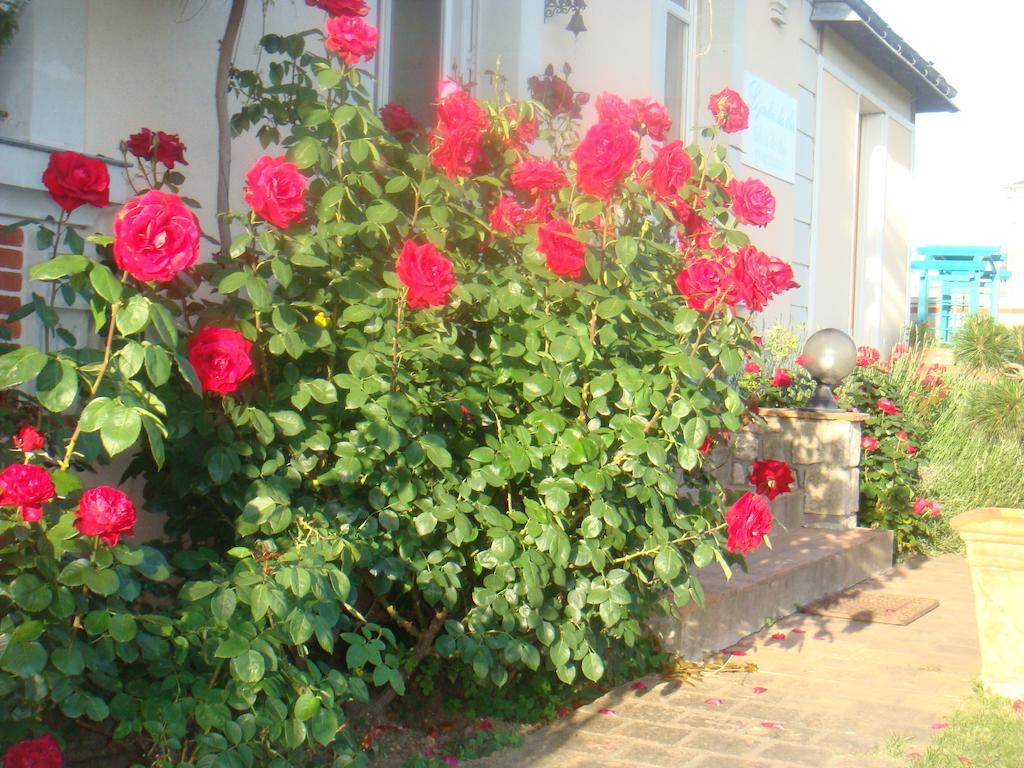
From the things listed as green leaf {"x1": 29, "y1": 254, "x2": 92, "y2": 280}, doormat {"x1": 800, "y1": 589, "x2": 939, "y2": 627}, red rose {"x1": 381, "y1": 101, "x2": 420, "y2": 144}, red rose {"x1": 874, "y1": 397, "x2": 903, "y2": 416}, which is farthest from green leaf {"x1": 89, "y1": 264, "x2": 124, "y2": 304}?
red rose {"x1": 874, "y1": 397, "x2": 903, "y2": 416}

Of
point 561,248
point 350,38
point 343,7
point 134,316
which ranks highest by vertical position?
point 343,7

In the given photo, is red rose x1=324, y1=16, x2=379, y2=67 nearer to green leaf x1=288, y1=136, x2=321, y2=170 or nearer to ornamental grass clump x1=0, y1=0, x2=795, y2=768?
ornamental grass clump x1=0, y1=0, x2=795, y2=768

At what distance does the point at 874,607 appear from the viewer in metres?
6.54

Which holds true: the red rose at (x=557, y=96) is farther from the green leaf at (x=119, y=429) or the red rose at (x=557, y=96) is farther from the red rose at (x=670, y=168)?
the green leaf at (x=119, y=429)

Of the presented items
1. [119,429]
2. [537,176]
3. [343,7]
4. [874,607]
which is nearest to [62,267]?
[119,429]

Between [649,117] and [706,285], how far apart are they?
0.66 meters

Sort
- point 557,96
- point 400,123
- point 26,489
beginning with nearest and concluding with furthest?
1. point 26,489
2. point 400,123
3. point 557,96

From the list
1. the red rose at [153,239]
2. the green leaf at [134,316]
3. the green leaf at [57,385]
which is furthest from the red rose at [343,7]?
the green leaf at [57,385]

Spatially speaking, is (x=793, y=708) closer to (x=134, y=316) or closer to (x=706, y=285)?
(x=706, y=285)

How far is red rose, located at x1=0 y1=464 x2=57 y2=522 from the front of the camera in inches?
91.2

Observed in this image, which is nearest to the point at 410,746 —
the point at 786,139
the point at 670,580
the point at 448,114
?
the point at 670,580

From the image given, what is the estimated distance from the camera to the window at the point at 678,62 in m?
7.91

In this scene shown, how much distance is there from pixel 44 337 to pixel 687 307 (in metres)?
1.89

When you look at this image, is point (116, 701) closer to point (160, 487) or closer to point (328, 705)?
point (328, 705)
